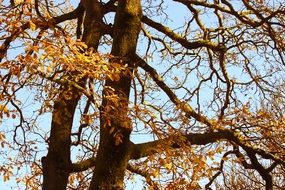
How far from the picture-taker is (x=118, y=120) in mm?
5246

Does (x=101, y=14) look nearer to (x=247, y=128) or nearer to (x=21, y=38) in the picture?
(x=247, y=128)

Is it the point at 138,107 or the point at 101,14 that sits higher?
the point at 101,14

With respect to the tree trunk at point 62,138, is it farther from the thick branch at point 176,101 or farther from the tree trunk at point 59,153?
the thick branch at point 176,101

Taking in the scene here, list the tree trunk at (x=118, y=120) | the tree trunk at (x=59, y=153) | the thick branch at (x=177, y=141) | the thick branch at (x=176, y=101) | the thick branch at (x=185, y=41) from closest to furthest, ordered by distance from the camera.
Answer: the tree trunk at (x=118, y=120) < the thick branch at (x=177, y=141) < the tree trunk at (x=59, y=153) < the thick branch at (x=176, y=101) < the thick branch at (x=185, y=41)

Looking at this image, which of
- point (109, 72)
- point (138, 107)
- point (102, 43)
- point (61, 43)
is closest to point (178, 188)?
point (138, 107)

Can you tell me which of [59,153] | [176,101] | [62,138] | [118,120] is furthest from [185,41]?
[118,120]

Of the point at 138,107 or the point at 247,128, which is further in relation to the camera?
the point at 247,128

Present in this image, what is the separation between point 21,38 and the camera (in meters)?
4.48

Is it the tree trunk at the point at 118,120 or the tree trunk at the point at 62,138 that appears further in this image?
the tree trunk at the point at 62,138

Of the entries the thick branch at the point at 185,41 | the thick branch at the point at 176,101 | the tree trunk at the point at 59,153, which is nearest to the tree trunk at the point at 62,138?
the tree trunk at the point at 59,153

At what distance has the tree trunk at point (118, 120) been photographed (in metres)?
5.27

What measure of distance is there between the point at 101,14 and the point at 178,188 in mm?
3565

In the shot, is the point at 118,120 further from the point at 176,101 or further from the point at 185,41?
the point at 185,41

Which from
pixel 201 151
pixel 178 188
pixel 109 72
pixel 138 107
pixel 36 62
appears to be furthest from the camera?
pixel 201 151
